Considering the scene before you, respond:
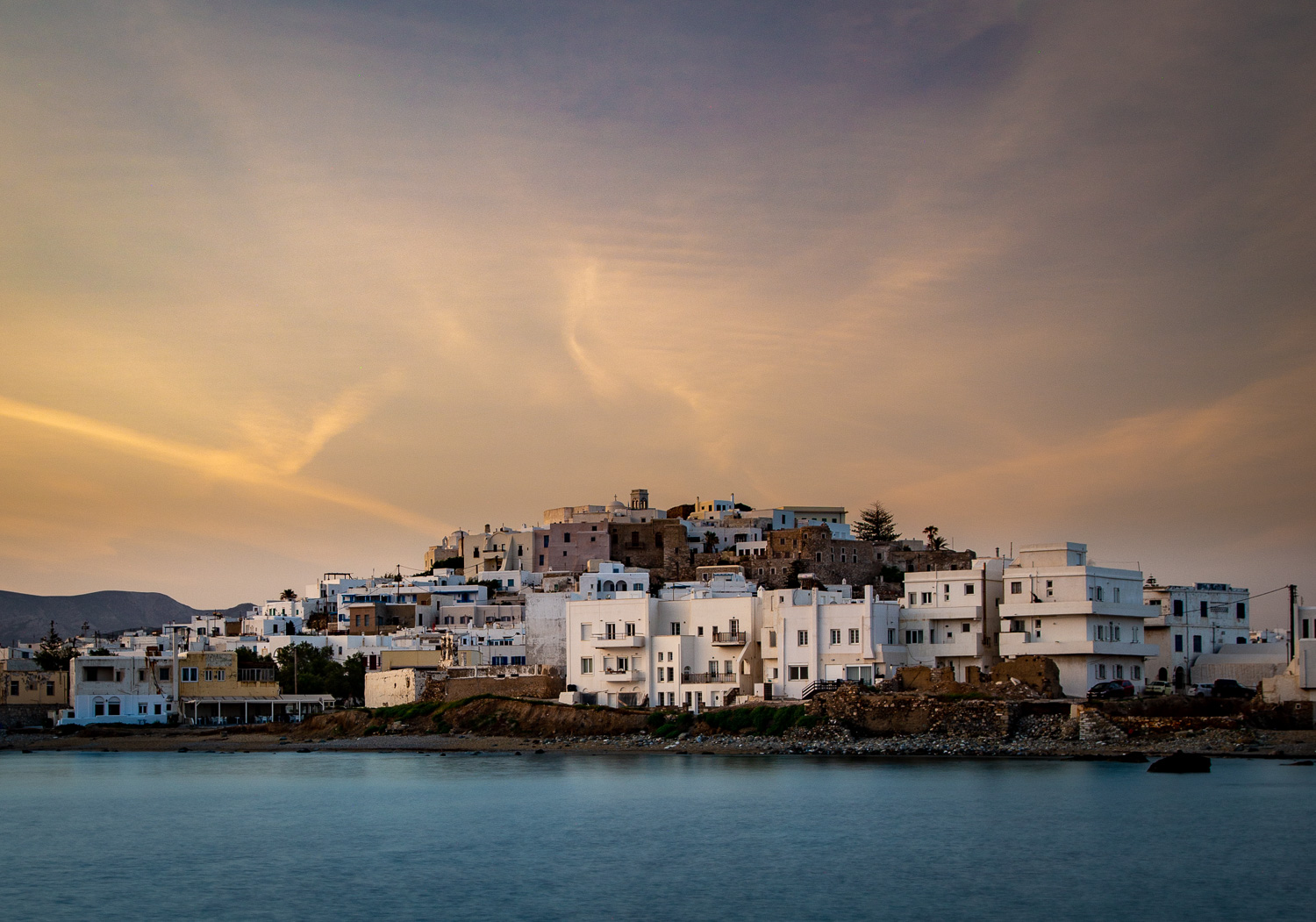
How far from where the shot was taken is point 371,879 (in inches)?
1561

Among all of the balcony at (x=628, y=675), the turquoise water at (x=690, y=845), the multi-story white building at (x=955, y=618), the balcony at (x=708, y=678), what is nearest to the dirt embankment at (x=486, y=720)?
the balcony at (x=628, y=675)

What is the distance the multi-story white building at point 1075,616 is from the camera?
67562mm

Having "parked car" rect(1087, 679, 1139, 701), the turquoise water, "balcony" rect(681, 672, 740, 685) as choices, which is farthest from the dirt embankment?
"parked car" rect(1087, 679, 1139, 701)

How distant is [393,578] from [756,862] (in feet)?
311

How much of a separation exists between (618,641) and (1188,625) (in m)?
28.6

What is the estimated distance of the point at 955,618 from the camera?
70938 mm

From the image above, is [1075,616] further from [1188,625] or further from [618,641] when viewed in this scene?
[618,641]

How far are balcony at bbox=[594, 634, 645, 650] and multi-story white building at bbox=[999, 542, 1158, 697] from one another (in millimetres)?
17578

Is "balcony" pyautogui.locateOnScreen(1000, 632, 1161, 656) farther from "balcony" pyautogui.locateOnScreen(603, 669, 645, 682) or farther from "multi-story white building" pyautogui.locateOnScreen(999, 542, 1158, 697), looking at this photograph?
"balcony" pyautogui.locateOnScreen(603, 669, 645, 682)

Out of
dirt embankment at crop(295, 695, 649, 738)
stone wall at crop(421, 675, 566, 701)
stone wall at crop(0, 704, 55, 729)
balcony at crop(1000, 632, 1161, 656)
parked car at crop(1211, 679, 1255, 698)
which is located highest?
balcony at crop(1000, 632, 1161, 656)

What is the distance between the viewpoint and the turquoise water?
116 ft

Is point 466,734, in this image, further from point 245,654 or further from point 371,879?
point 371,879

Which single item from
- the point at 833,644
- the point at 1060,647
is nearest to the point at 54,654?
the point at 833,644

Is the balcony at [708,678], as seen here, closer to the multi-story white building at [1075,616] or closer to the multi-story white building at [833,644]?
the multi-story white building at [833,644]
